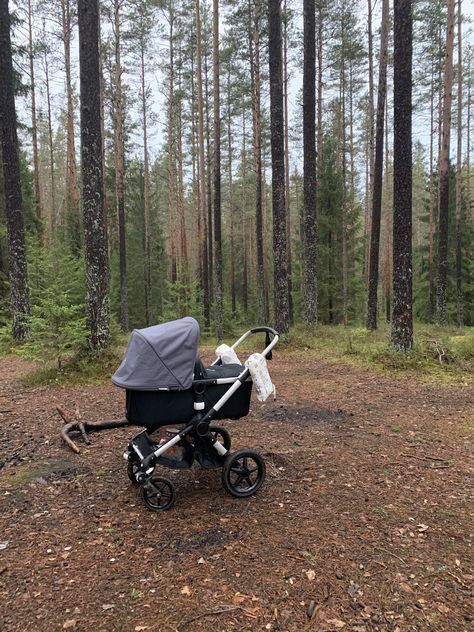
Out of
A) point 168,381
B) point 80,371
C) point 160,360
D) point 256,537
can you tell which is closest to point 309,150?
point 80,371

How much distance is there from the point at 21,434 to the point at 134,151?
72.4ft

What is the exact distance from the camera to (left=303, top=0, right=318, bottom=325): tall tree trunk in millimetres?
11242

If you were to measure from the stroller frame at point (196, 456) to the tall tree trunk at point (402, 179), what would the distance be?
18.5ft

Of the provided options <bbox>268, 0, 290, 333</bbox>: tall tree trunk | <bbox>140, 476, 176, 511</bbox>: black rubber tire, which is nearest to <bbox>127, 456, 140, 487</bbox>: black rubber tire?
<bbox>140, 476, 176, 511</bbox>: black rubber tire

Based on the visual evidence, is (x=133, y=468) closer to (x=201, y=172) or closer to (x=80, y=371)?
(x=80, y=371)

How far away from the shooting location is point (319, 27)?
1795cm

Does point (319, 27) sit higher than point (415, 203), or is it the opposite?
point (319, 27)

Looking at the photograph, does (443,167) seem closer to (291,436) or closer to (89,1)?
(89,1)

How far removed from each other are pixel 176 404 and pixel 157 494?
0.73 metres

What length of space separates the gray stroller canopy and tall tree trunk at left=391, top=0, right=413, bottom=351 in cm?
599

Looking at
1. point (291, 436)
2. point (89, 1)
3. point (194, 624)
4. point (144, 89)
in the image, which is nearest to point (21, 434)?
point (291, 436)

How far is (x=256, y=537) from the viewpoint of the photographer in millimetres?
2850

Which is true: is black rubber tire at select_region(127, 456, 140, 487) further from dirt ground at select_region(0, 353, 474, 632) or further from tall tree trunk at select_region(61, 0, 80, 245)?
tall tree trunk at select_region(61, 0, 80, 245)

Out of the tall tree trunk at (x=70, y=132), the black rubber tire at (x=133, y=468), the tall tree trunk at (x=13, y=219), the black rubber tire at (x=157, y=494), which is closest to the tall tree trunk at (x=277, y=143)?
the tall tree trunk at (x=13, y=219)
